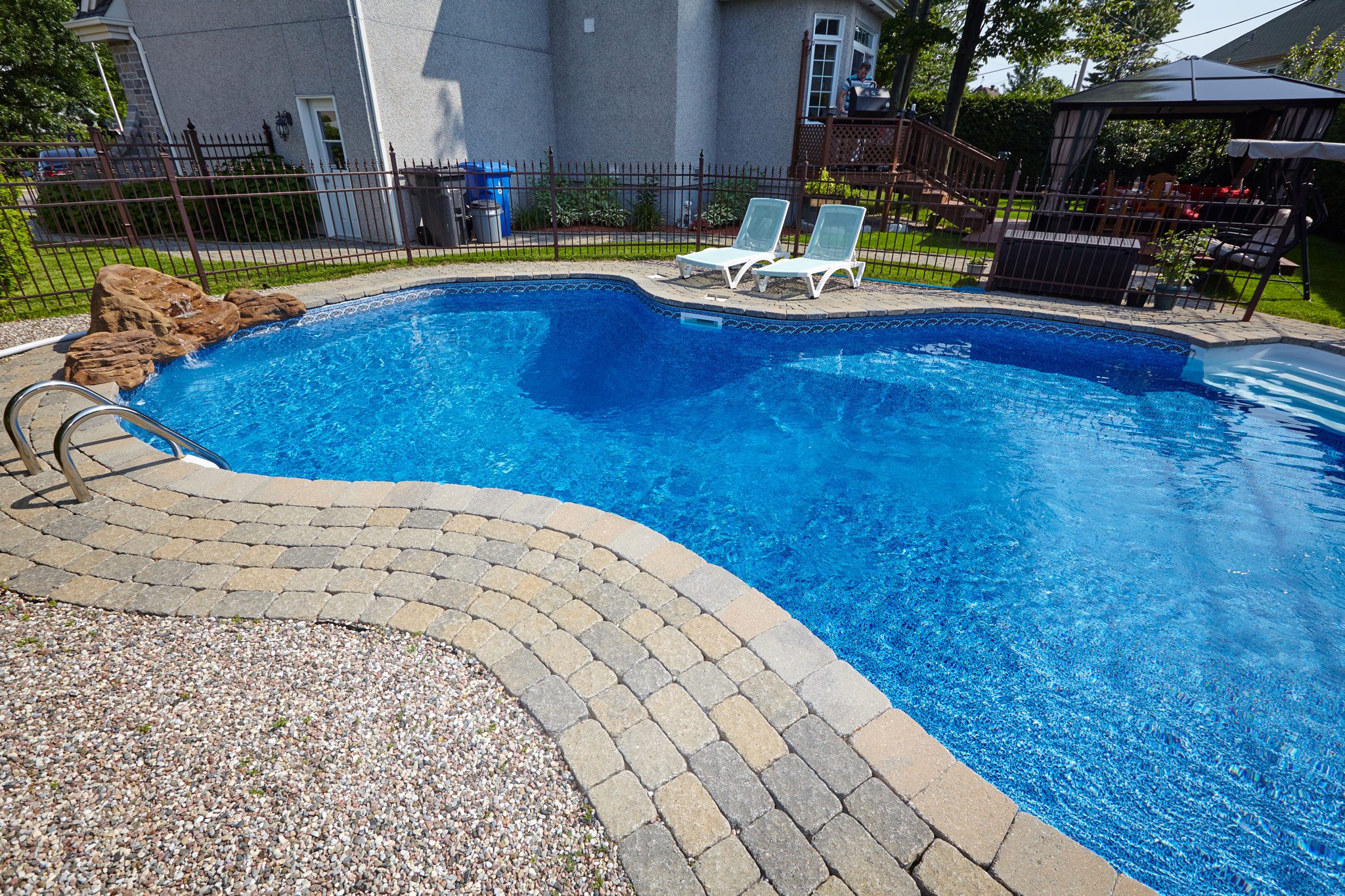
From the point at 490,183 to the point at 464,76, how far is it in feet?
6.90

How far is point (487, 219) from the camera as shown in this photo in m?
11.9

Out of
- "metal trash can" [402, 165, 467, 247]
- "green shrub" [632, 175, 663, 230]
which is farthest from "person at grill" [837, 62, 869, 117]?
"metal trash can" [402, 165, 467, 247]

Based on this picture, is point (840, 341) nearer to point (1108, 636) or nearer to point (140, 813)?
point (1108, 636)

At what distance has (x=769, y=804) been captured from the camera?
2.17m

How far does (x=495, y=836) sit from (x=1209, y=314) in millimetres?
10725

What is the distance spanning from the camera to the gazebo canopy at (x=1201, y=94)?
10.6 metres

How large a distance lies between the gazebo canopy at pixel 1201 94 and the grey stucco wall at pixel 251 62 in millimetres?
13458

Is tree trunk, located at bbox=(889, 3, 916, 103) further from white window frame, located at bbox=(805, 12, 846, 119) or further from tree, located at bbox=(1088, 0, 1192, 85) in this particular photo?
tree, located at bbox=(1088, 0, 1192, 85)

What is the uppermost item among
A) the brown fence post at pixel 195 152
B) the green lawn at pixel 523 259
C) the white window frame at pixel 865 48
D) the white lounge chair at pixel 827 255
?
the white window frame at pixel 865 48

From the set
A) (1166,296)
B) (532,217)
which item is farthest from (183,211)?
(1166,296)

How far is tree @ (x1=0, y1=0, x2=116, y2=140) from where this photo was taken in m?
20.8

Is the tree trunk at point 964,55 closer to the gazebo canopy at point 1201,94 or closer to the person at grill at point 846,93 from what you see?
the person at grill at point 846,93

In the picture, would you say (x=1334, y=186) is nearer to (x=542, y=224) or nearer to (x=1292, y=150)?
(x=1292, y=150)

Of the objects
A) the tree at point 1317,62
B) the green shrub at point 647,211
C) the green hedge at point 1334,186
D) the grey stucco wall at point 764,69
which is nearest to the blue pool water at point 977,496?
the green shrub at point 647,211
